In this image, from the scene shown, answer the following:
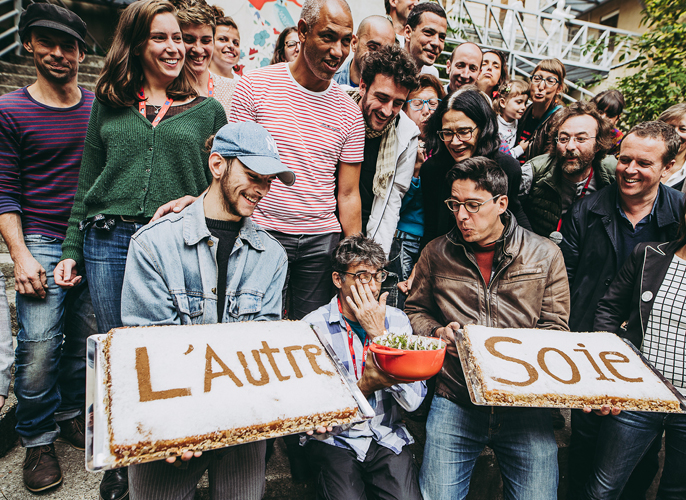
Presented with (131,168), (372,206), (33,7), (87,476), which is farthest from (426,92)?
(87,476)

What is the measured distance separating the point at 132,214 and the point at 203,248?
52 cm

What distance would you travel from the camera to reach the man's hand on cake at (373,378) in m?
1.73

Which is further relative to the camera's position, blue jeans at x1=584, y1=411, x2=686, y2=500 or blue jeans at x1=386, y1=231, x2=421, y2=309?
blue jeans at x1=386, y1=231, x2=421, y2=309

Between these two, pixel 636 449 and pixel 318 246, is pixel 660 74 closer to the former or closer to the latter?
pixel 636 449

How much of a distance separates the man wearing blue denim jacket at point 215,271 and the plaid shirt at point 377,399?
0.42 metres

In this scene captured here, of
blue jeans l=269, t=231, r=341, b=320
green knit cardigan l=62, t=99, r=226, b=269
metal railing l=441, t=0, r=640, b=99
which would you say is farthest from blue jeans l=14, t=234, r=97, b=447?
metal railing l=441, t=0, r=640, b=99

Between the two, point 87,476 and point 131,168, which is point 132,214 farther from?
point 87,476

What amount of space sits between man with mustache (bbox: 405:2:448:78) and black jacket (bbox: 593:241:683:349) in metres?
2.23

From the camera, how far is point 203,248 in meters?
1.81

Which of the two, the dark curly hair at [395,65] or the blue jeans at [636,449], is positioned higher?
the dark curly hair at [395,65]

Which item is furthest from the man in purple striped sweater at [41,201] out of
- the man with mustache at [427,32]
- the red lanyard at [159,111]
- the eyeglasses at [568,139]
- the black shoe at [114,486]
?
the eyeglasses at [568,139]

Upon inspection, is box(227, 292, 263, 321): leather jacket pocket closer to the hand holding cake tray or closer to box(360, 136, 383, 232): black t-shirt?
the hand holding cake tray

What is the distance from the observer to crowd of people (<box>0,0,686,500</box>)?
186 cm

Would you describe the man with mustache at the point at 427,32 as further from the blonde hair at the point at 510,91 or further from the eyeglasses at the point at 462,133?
the blonde hair at the point at 510,91
